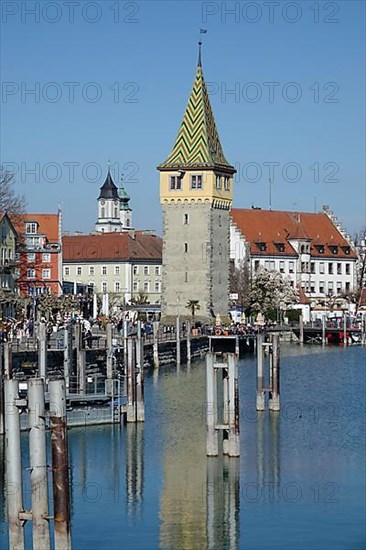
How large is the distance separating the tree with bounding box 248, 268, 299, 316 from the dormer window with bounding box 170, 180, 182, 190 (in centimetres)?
1668

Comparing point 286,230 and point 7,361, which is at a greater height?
point 286,230

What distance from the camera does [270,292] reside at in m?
108

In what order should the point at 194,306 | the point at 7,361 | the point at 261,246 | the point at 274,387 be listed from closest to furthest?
the point at 7,361 < the point at 274,387 < the point at 194,306 < the point at 261,246

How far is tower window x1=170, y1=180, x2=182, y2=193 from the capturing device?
90.6 m

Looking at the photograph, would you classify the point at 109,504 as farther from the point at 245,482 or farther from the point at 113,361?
the point at 113,361

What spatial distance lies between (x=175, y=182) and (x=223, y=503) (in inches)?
2455

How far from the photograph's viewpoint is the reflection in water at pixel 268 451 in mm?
31562

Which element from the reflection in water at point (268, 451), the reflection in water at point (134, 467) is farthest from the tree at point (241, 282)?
the reflection in water at point (134, 467)

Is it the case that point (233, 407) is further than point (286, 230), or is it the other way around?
point (286, 230)

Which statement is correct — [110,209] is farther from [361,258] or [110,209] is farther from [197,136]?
[197,136]

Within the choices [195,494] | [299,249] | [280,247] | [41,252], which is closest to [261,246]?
[280,247]

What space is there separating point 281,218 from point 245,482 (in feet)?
305

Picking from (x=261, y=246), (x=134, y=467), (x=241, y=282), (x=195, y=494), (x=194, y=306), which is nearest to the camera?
(x=195, y=494)

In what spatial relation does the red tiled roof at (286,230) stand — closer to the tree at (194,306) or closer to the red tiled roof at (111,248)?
the red tiled roof at (111,248)
